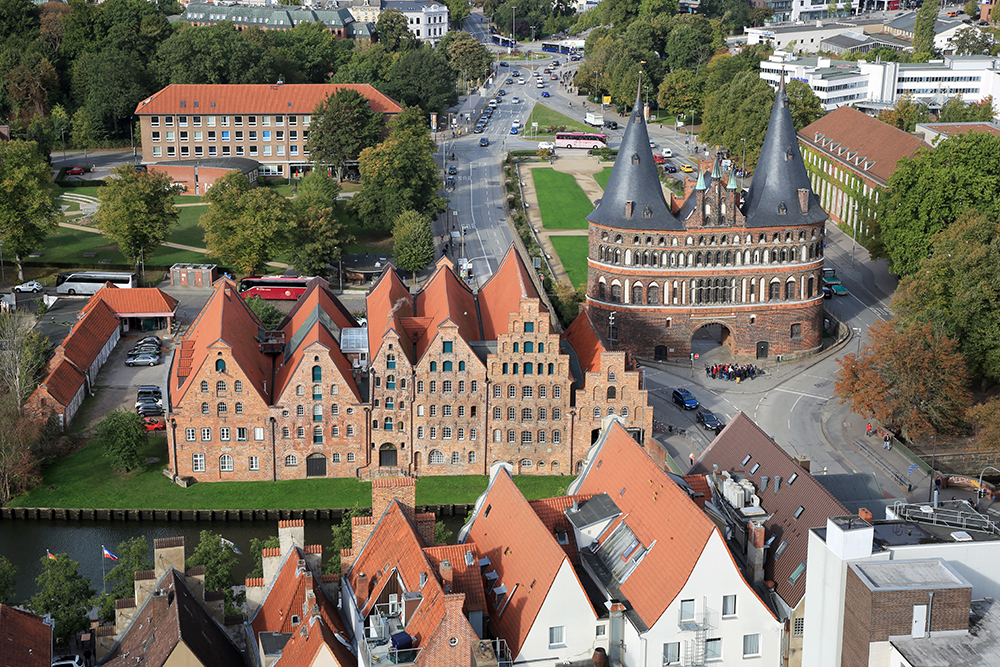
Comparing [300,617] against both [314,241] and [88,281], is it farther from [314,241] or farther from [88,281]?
[88,281]

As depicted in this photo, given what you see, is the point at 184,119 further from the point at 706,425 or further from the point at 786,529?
the point at 786,529

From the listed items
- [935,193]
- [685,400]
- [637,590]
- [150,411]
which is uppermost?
[935,193]

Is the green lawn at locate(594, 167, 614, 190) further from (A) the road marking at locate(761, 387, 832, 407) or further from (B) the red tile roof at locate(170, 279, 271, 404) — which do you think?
(B) the red tile roof at locate(170, 279, 271, 404)

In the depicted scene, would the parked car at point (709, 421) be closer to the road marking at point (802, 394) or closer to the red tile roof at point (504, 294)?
the road marking at point (802, 394)

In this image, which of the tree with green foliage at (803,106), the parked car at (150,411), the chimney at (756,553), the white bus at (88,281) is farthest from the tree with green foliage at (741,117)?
the chimney at (756,553)

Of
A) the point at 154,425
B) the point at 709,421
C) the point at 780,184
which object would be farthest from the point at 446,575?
the point at 780,184

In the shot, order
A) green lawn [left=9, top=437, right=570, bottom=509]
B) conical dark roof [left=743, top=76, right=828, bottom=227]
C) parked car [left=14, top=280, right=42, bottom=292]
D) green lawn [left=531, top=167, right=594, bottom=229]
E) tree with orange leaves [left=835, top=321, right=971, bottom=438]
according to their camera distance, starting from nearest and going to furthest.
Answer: green lawn [left=9, top=437, right=570, bottom=509] → tree with orange leaves [left=835, top=321, right=971, bottom=438] → conical dark roof [left=743, top=76, right=828, bottom=227] → parked car [left=14, top=280, right=42, bottom=292] → green lawn [left=531, top=167, right=594, bottom=229]

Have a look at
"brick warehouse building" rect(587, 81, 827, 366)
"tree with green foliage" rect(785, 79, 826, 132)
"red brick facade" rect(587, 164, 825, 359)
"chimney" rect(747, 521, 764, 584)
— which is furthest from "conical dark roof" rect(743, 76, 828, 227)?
"tree with green foliage" rect(785, 79, 826, 132)
